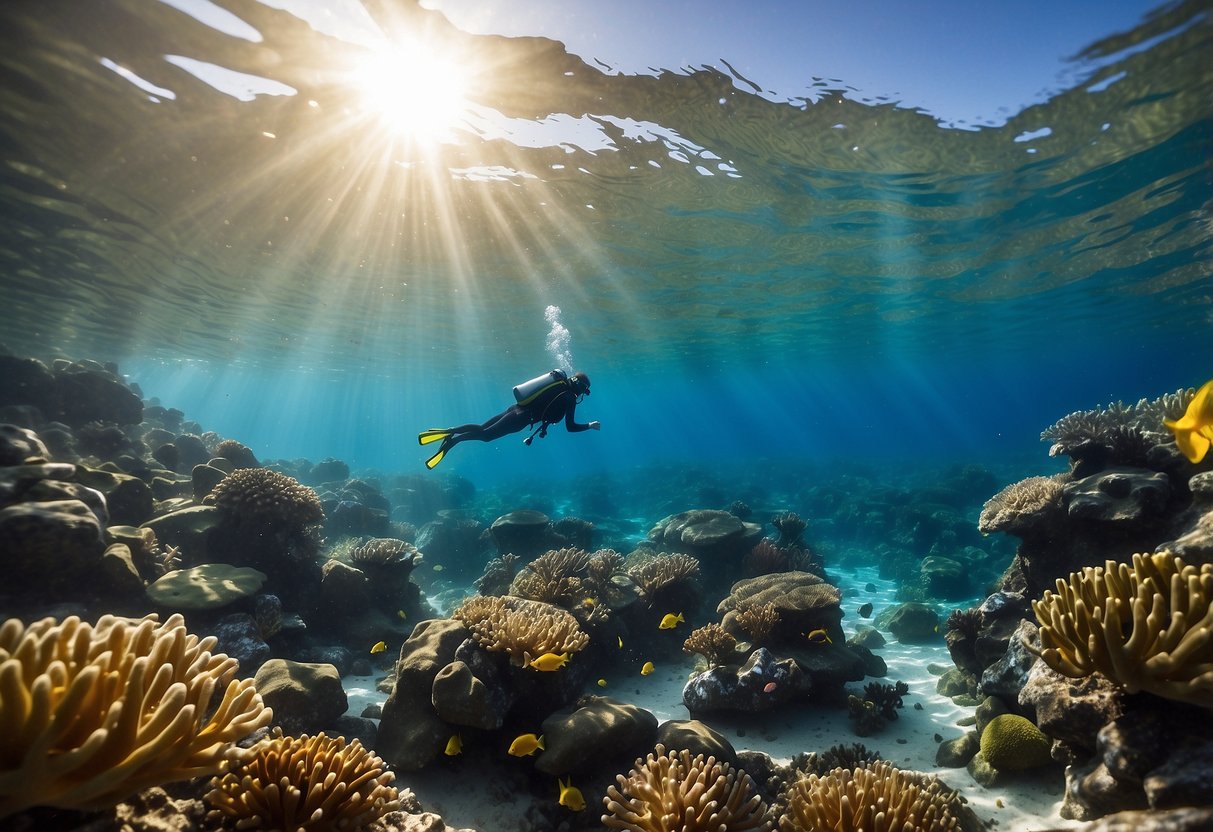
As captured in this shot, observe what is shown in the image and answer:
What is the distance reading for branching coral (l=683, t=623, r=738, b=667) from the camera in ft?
25.1

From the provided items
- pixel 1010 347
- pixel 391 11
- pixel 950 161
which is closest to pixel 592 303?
pixel 950 161

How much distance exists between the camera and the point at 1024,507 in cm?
705

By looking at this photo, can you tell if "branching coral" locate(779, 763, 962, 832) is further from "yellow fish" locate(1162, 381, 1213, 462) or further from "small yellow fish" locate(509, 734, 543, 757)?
"yellow fish" locate(1162, 381, 1213, 462)

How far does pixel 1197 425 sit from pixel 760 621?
566cm

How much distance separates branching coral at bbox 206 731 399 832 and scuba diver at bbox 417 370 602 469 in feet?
13.1

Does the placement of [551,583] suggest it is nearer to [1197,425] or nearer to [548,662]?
[548,662]

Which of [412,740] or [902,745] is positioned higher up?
[902,745]

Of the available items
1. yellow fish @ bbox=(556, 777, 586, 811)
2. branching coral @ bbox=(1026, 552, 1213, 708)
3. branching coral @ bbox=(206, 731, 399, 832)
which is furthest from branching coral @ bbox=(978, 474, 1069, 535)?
branching coral @ bbox=(206, 731, 399, 832)

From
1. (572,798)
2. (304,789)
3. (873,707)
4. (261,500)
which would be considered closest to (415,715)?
(572,798)

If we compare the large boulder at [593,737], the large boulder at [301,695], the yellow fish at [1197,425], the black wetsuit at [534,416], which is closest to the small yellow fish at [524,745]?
the large boulder at [593,737]

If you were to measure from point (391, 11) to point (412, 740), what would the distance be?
10807 millimetres

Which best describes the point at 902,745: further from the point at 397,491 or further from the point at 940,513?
the point at 397,491

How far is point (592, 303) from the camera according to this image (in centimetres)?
2616

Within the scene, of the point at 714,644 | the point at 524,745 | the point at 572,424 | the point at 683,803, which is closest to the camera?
the point at 683,803
